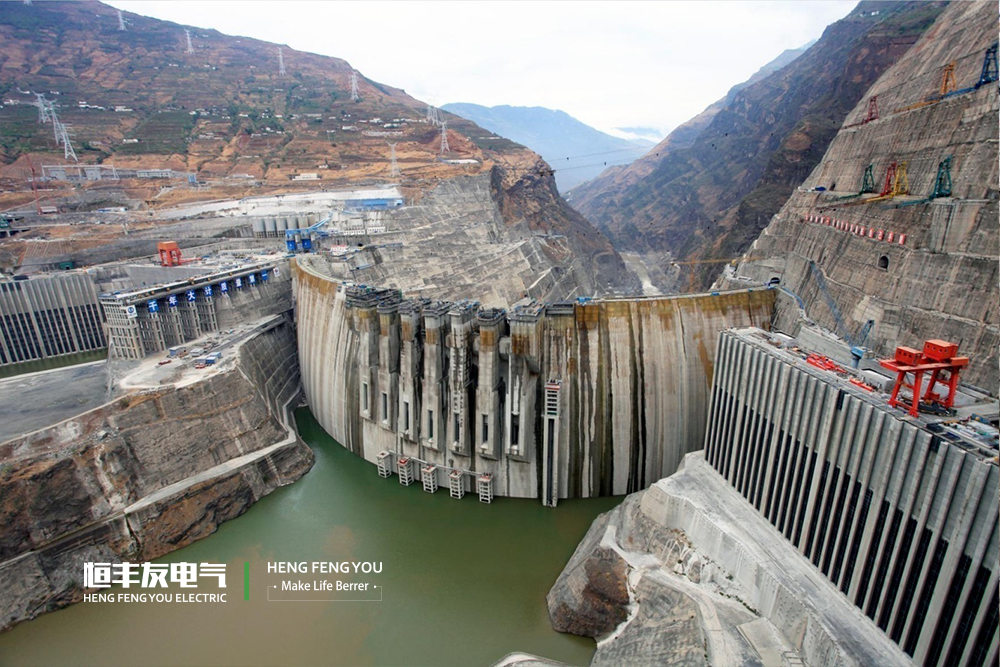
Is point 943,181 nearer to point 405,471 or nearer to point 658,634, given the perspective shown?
point 658,634

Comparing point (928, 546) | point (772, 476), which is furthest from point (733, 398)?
point (928, 546)

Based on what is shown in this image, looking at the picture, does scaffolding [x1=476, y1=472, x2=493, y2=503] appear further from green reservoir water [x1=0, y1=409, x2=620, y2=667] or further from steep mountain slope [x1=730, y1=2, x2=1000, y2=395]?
steep mountain slope [x1=730, y1=2, x2=1000, y2=395]

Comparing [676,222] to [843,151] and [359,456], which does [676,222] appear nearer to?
[843,151]

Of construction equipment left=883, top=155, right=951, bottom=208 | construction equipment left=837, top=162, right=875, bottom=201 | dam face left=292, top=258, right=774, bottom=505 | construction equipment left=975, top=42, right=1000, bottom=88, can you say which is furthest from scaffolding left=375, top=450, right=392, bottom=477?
construction equipment left=975, top=42, right=1000, bottom=88

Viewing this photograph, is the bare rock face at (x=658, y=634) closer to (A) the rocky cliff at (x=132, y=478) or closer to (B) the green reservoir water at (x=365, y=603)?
(B) the green reservoir water at (x=365, y=603)

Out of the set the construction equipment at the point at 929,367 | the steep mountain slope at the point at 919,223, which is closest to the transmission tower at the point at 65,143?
the steep mountain slope at the point at 919,223

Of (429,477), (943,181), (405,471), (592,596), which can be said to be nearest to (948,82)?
(943,181)
